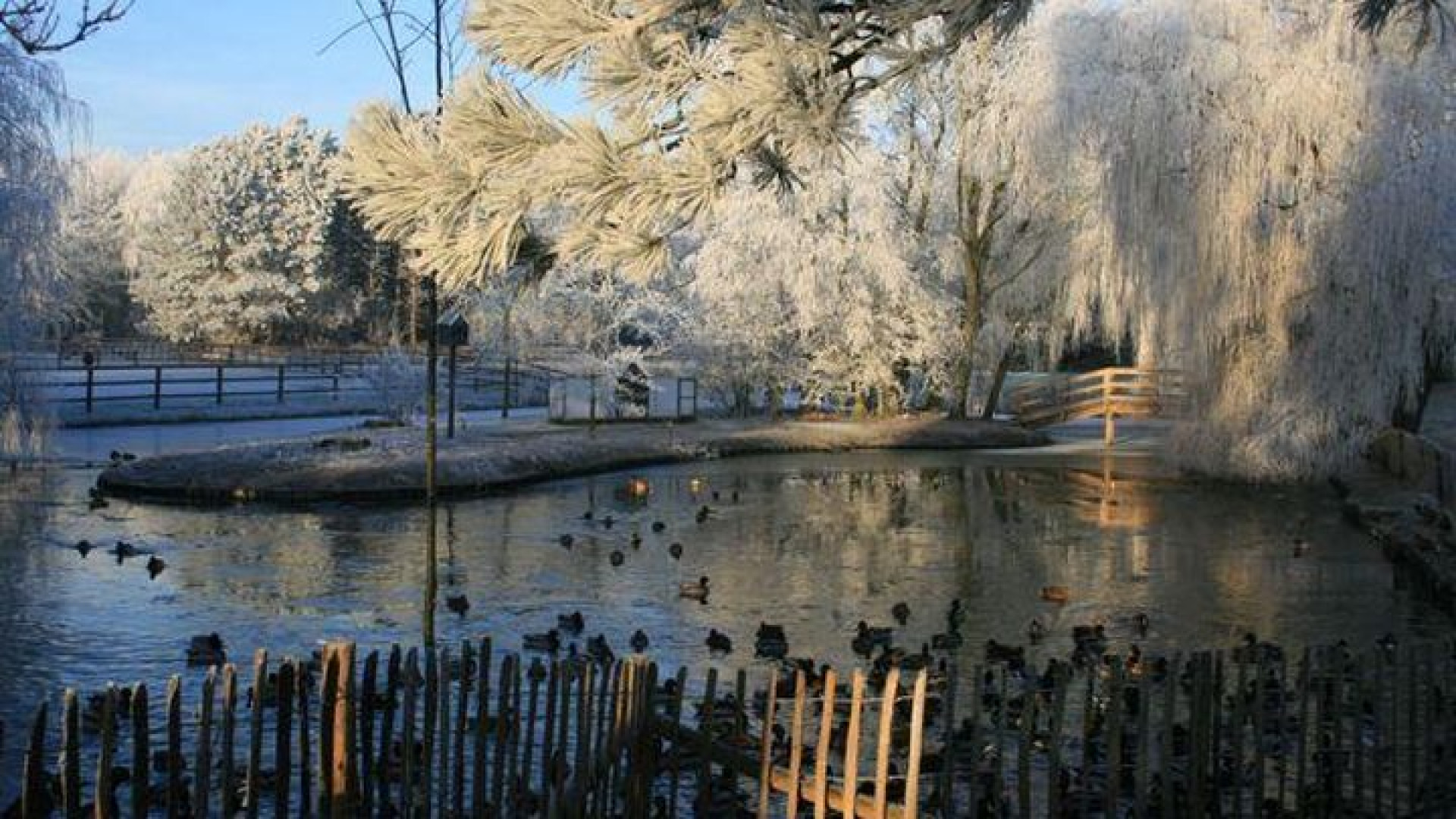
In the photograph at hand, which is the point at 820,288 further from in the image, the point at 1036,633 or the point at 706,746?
the point at 706,746

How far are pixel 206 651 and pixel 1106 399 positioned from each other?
29.3 metres

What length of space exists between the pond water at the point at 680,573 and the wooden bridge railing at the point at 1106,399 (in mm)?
9429

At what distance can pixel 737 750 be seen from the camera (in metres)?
6.00

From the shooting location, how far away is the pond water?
1192 centimetres

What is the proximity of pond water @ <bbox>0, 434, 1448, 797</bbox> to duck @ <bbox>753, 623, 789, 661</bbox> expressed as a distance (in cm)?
19

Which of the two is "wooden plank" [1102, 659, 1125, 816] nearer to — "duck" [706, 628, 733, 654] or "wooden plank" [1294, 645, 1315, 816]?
"wooden plank" [1294, 645, 1315, 816]

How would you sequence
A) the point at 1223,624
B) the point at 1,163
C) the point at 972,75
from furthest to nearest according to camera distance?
1. the point at 972,75
2. the point at 1,163
3. the point at 1223,624

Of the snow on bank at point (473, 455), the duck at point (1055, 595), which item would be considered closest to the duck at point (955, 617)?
the duck at point (1055, 595)

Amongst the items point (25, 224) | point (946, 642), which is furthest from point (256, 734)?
point (25, 224)

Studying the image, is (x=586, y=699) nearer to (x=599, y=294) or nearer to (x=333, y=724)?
(x=333, y=724)

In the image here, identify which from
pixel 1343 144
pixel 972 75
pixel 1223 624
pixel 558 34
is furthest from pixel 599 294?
pixel 558 34

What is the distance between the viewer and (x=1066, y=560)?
17000 mm

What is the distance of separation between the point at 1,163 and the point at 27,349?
262 centimetres

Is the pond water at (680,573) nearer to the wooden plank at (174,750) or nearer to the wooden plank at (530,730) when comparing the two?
the wooden plank at (174,750)
